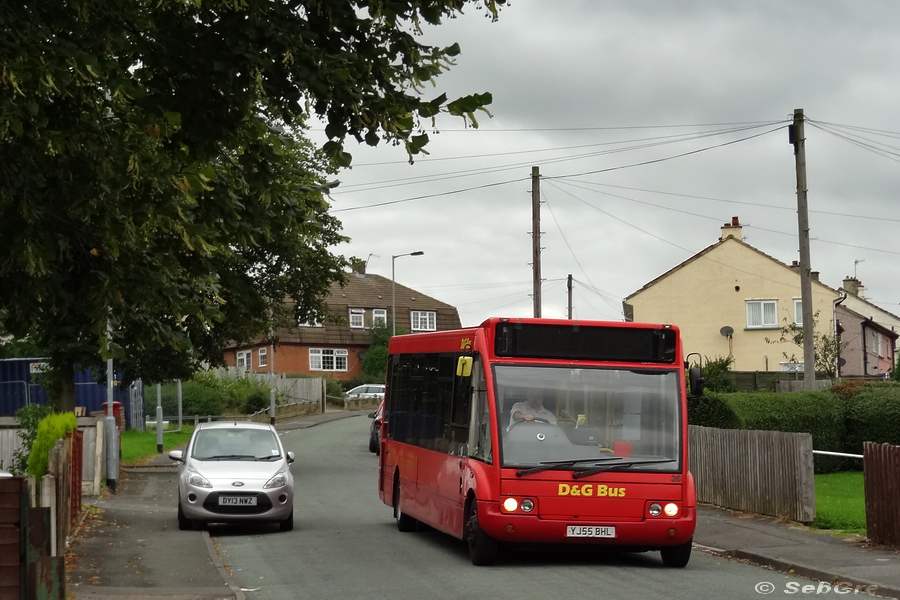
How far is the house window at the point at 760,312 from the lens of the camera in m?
64.4

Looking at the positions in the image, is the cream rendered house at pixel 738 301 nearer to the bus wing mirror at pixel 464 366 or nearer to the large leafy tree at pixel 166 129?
the bus wing mirror at pixel 464 366

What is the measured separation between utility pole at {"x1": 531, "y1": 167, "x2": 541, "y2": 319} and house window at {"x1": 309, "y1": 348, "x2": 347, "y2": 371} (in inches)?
2118

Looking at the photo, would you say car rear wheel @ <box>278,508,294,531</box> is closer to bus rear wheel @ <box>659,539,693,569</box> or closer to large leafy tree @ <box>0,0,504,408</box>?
large leafy tree @ <box>0,0,504,408</box>

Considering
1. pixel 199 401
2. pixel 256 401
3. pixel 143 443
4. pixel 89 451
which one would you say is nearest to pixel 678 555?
pixel 89 451

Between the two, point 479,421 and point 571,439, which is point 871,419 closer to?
Result: point 571,439

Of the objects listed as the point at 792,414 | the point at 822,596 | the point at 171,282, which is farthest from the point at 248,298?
the point at 792,414

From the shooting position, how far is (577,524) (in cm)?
1257

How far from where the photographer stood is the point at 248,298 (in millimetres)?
13695

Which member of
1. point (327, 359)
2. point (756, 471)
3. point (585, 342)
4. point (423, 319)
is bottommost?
point (756, 471)

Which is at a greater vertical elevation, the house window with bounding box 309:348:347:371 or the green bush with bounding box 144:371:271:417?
the house window with bounding box 309:348:347:371

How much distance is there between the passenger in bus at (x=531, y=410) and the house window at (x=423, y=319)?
83.2 meters

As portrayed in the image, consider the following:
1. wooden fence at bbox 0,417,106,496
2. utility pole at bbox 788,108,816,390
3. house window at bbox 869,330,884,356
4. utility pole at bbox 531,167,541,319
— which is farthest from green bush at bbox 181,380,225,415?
house window at bbox 869,330,884,356

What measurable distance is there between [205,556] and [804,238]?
62.7ft

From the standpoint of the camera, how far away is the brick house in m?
86.8
